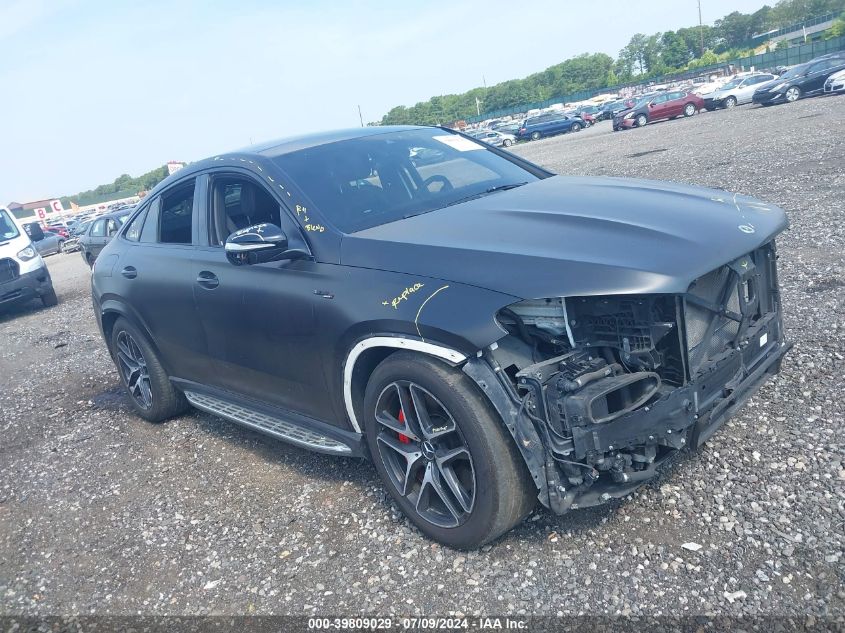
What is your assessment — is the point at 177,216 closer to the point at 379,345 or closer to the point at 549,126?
the point at 379,345

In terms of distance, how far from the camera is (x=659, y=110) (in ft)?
112

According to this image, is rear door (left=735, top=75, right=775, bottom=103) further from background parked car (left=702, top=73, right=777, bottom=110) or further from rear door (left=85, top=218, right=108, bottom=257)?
rear door (left=85, top=218, right=108, bottom=257)

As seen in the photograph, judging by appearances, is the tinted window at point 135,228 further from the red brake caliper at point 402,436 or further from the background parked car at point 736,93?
the background parked car at point 736,93

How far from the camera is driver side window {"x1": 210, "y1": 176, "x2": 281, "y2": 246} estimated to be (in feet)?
A: 13.0

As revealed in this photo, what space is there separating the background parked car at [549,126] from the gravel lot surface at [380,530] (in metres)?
40.8

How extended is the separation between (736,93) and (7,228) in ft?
108

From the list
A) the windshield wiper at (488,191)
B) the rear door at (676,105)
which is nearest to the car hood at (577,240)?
the windshield wiper at (488,191)

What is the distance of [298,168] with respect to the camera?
3957mm

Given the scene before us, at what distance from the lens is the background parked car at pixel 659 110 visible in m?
34.1

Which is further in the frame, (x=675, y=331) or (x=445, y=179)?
(x=445, y=179)

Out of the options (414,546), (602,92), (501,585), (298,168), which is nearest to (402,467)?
(414,546)

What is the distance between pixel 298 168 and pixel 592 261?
1.94m

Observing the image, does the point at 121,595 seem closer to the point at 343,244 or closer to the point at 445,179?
the point at 343,244

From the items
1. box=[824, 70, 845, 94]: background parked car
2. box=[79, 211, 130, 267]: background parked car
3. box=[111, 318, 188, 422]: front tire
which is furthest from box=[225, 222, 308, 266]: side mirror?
box=[824, 70, 845, 94]: background parked car
